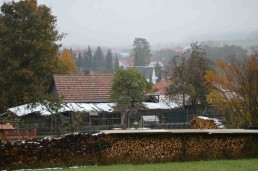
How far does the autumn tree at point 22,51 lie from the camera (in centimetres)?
4106

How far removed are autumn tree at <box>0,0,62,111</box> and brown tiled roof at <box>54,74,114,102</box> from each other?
9.13ft

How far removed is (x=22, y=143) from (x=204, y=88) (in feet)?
82.6

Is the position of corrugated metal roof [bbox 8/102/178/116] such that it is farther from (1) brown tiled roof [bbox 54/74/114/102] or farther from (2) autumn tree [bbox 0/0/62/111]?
(2) autumn tree [bbox 0/0/62/111]

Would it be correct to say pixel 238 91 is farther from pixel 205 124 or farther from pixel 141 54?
Result: pixel 141 54

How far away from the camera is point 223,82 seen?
1252 inches

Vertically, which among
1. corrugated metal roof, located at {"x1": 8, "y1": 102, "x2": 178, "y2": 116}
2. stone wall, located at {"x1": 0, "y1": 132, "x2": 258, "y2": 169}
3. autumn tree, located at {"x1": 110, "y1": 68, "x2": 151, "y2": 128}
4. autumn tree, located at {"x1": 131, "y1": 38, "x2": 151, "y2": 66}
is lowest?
stone wall, located at {"x1": 0, "y1": 132, "x2": 258, "y2": 169}

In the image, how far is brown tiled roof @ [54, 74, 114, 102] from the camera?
3781cm

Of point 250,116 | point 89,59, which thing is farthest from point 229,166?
point 89,59

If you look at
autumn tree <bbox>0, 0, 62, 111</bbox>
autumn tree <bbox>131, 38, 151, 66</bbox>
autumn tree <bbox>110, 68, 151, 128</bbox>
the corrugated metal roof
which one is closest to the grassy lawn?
the corrugated metal roof

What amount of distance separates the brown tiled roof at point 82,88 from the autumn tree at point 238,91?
998 cm

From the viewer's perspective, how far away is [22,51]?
4191 cm

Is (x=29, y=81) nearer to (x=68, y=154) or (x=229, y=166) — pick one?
(x=68, y=154)

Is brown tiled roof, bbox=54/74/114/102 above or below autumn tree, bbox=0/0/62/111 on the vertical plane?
below

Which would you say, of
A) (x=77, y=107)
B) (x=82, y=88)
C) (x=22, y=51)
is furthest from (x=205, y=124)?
(x=22, y=51)
